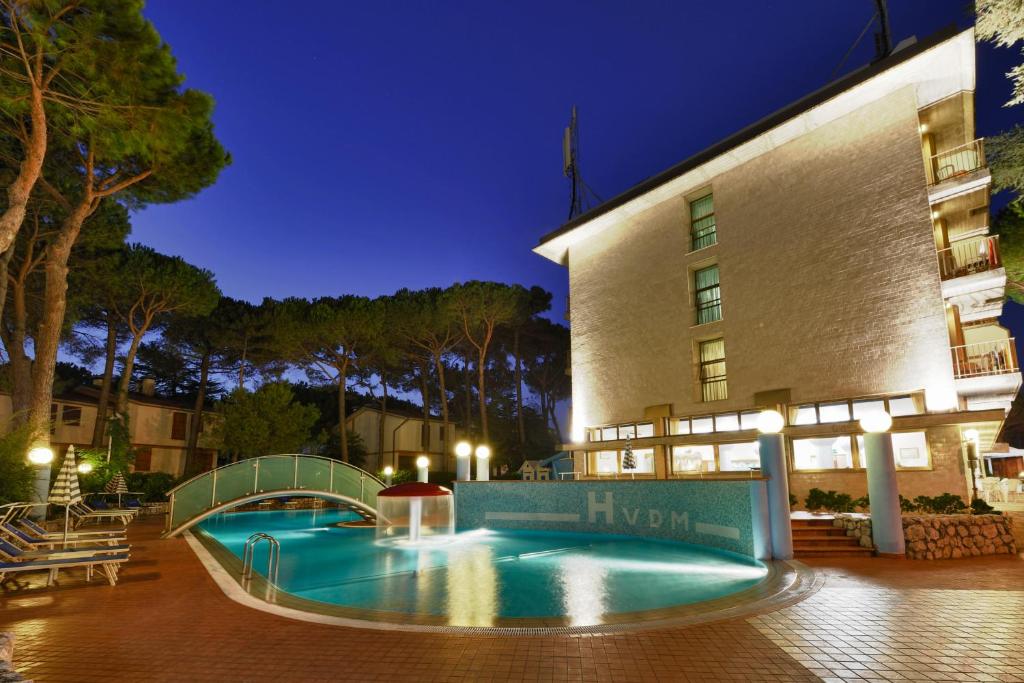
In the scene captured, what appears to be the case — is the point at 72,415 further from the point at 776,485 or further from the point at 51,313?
the point at 776,485

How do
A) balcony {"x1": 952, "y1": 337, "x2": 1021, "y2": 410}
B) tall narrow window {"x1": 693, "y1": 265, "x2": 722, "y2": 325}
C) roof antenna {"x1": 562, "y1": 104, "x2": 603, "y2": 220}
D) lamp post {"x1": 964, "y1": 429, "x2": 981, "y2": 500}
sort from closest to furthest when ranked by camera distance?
1. balcony {"x1": 952, "y1": 337, "x2": 1021, "y2": 410}
2. lamp post {"x1": 964, "y1": 429, "x2": 981, "y2": 500}
3. tall narrow window {"x1": 693, "y1": 265, "x2": 722, "y2": 325}
4. roof antenna {"x1": 562, "y1": 104, "x2": 603, "y2": 220}

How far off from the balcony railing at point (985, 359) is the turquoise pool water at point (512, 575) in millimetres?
9680

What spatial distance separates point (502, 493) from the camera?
16391 mm

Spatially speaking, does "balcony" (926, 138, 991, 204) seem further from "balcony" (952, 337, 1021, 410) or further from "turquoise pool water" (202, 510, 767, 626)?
"turquoise pool water" (202, 510, 767, 626)

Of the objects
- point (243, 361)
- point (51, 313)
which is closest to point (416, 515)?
point (51, 313)

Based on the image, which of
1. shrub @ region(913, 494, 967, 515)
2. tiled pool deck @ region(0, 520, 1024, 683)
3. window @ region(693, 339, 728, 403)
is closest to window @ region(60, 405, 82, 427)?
tiled pool deck @ region(0, 520, 1024, 683)

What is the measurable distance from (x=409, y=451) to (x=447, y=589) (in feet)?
96.7

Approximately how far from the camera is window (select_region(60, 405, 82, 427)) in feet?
90.1

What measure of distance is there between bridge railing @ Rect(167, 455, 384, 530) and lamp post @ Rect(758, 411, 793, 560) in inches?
488

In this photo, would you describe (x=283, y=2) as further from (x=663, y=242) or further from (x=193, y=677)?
(x=193, y=677)

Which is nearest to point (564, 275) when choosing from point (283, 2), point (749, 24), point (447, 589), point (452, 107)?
point (452, 107)

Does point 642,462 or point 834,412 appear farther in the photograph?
point 642,462

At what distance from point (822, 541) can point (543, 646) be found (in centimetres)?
779

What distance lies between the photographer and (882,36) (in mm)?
18312
